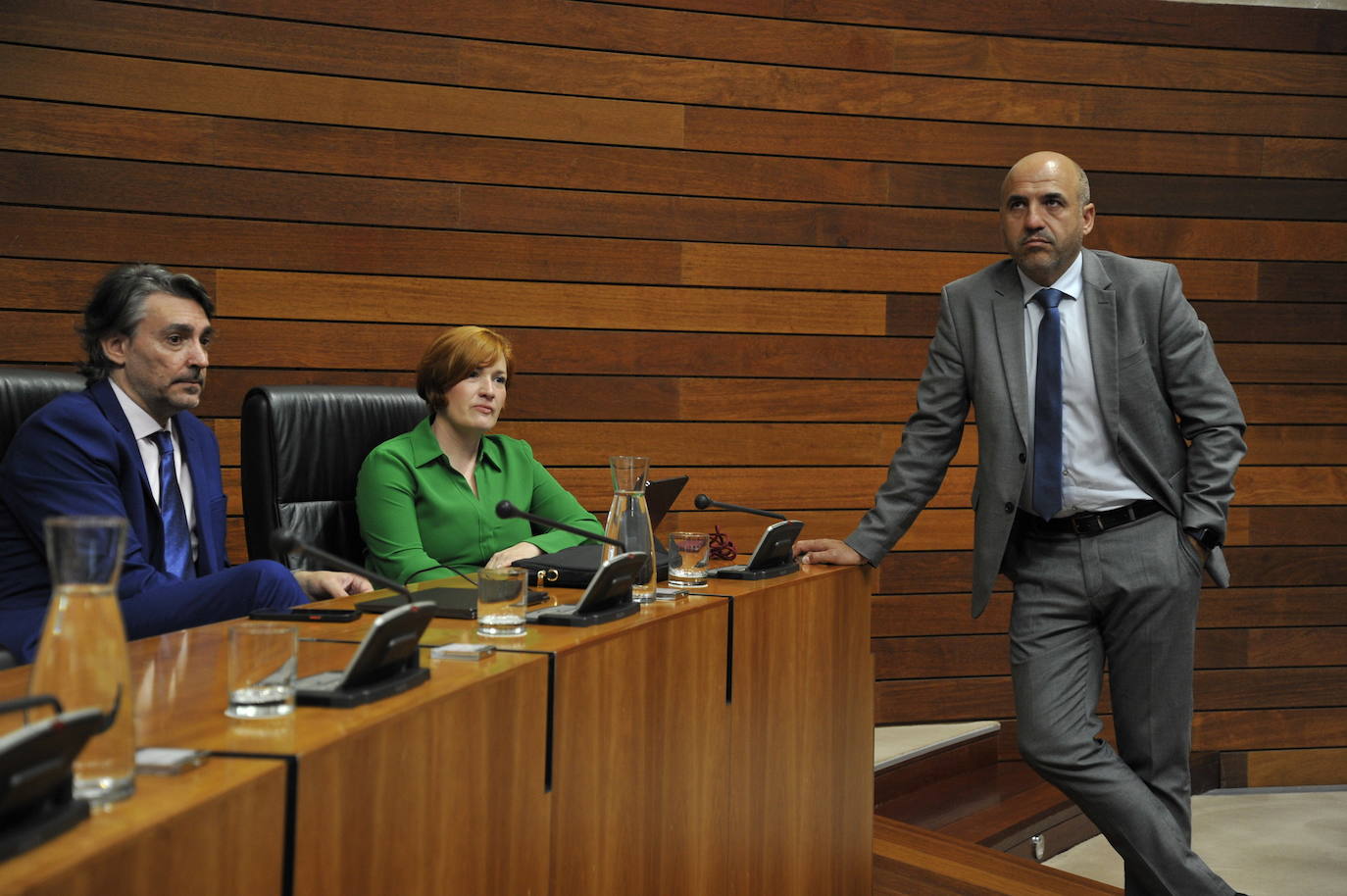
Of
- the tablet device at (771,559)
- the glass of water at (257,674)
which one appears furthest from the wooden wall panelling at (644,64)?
the glass of water at (257,674)

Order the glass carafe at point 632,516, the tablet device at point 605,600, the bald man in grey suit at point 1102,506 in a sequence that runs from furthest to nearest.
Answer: the bald man in grey suit at point 1102,506
the glass carafe at point 632,516
the tablet device at point 605,600

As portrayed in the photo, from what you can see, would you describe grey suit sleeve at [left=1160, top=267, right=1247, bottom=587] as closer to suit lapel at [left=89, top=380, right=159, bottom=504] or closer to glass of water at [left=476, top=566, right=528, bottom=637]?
glass of water at [left=476, top=566, right=528, bottom=637]

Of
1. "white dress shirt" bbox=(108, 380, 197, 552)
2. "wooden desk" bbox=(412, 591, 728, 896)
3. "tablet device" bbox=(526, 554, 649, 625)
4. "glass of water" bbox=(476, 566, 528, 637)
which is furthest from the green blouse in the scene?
"glass of water" bbox=(476, 566, 528, 637)

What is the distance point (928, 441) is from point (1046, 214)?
19.9 inches

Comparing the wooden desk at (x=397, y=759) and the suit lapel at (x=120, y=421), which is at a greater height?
the suit lapel at (x=120, y=421)

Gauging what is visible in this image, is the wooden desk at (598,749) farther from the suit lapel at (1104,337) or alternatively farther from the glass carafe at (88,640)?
the suit lapel at (1104,337)

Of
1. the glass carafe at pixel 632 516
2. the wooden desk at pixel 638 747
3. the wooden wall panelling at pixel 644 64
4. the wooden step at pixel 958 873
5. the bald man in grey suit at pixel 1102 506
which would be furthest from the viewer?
the wooden wall panelling at pixel 644 64

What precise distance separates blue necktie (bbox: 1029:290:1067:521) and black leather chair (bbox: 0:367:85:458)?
1781 mm

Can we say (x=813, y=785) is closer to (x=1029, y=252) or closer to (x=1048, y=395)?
(x=1048, y=395)

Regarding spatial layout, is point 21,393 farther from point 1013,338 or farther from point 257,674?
point 1013,338

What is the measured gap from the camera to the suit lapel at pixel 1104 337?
2.35 m

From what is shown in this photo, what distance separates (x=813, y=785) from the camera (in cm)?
226

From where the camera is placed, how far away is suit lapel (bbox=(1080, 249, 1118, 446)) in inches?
92.6

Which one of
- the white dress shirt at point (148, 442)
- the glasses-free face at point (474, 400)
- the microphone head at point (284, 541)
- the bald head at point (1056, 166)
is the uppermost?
the bald head at point (1056, 166)
